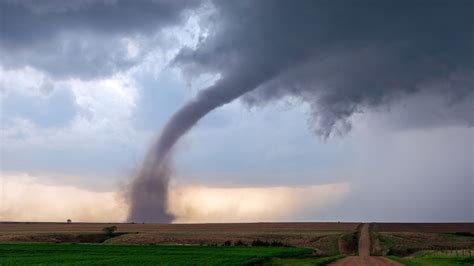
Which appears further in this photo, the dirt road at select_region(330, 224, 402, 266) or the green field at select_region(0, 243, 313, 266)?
the dirt road at select_region(330, 224, 402, 266)

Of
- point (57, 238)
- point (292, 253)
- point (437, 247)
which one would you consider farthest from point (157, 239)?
point (437, 247)

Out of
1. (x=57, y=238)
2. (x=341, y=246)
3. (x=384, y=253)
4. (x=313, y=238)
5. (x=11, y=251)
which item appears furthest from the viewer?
(x=57, y=238)

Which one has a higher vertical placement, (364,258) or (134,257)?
(134,257)

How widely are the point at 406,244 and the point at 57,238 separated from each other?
245 ft

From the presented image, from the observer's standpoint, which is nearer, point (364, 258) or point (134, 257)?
point (134, 257)

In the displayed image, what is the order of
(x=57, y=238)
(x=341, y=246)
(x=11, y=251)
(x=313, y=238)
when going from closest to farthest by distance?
(x=11, y=251) < (x=341, y=246) < (x=313, y=238) < (x=57, y=238)

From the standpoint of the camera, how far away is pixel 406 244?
104625 mm

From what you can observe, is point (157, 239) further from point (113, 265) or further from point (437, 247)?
point (113, 265)

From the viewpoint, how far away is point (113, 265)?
50.7 meters

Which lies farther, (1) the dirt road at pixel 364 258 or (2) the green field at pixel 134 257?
(1) the dirt road at pixel 364 258

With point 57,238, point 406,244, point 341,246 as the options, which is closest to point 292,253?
point 341,246

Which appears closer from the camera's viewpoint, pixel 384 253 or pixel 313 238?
pixel 384 253

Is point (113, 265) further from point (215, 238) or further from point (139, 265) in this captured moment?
point (215, 238)

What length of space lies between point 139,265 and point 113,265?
244 cm
